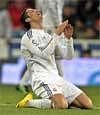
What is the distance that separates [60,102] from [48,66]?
71 cm

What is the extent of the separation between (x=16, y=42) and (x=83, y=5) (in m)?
3.34

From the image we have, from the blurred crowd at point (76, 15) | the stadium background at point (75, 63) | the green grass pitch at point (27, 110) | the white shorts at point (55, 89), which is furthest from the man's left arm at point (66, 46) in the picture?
the blurred crowd at point (76, 15)

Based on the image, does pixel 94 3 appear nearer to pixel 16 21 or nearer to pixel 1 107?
pixel 16 21

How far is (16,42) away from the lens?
20500mm

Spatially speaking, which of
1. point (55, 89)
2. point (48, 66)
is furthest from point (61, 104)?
point (48, 66)

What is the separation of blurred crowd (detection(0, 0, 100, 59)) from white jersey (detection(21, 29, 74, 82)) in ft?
29.5

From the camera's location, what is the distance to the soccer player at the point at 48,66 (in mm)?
11367

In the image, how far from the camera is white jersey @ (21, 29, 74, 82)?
451 inches

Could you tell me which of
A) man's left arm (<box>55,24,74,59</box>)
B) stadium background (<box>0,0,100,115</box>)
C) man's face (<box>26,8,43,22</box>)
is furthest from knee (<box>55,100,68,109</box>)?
stadium background (<box>0,0,100,115</box>)

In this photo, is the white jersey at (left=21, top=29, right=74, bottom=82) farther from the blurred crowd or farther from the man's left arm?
the blurred crowd

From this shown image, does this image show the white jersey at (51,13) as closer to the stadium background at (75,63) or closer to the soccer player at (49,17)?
the soccer player at (49,17)

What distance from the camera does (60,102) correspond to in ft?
36.8

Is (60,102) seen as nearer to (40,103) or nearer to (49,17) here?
(40,103)

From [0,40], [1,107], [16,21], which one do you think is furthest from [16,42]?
[1,107]
